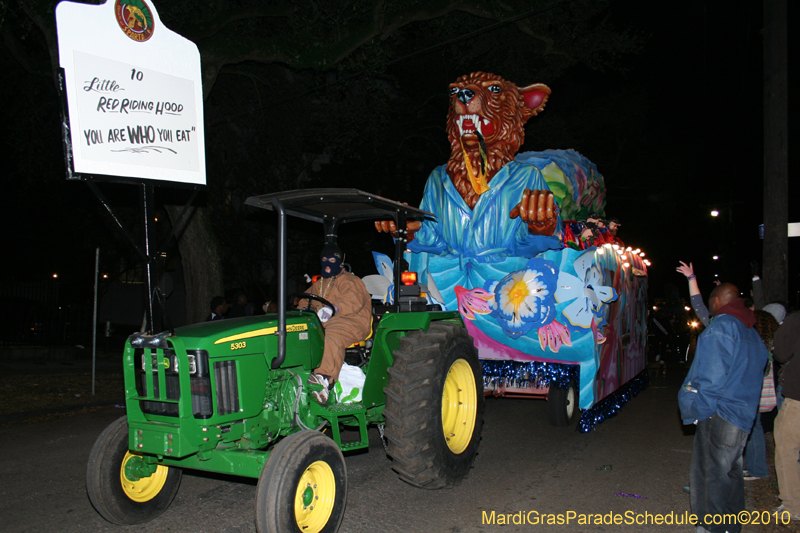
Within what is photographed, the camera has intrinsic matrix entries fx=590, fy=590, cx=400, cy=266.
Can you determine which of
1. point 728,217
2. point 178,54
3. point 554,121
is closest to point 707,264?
point 728,217

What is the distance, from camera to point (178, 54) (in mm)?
4836

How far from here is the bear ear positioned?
7.55 m

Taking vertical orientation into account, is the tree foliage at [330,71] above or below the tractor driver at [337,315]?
above

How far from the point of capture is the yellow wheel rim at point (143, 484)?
402 cm

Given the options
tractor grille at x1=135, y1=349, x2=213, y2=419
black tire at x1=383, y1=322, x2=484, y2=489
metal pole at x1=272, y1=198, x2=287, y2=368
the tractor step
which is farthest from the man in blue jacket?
tractor grille at x1=135, y1=349, x2=213, y2=419

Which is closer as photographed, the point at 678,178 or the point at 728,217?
the point at 678,178

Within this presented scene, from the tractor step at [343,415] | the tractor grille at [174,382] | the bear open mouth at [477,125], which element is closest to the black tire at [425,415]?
the tractor step at [343,415]

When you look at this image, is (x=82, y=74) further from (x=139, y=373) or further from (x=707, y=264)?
(x=707, y=264)

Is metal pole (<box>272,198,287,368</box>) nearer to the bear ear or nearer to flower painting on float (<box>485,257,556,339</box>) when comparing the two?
flower painting on float (<box>485,257,556,339</box>)

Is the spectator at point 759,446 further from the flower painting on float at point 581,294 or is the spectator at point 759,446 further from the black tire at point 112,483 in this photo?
the black tire at point 112,483

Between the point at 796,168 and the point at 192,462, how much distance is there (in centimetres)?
A: 3174

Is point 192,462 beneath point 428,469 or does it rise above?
above

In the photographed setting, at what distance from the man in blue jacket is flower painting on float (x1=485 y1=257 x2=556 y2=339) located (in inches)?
105

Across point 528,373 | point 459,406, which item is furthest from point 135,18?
point 528,373
